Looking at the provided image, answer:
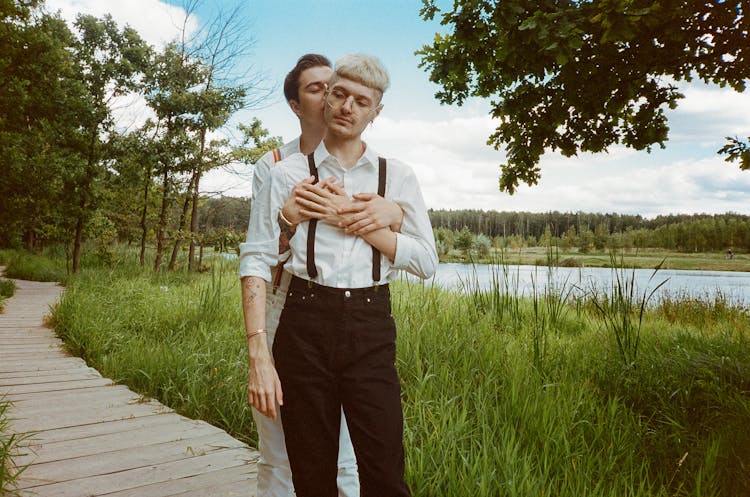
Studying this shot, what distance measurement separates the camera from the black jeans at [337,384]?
1435 mm

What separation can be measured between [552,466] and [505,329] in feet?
7.58

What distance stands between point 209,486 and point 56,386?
2294mm

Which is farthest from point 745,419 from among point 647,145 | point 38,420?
point 38,420

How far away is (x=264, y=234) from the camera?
5.00 ft

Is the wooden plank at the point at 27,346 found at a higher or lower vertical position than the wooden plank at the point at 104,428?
higher

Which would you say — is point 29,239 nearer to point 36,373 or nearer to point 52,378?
point 36,373

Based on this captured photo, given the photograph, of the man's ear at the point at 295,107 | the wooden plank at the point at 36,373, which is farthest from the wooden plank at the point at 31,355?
the man's ear at the point at 295,107

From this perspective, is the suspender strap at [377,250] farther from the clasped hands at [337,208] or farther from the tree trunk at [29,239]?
the tree trunk at [29,239]

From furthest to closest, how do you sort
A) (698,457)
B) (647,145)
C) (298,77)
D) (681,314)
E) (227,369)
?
(681,314) → (647,145) → (227,369) → (698,457) → (298,77)

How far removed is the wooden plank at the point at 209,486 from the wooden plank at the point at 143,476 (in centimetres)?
4

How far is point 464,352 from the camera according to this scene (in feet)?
12.7

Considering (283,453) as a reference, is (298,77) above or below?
above

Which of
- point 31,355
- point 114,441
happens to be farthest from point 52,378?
point 114,441

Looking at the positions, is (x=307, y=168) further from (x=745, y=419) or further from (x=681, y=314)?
(x=681, y=314)
